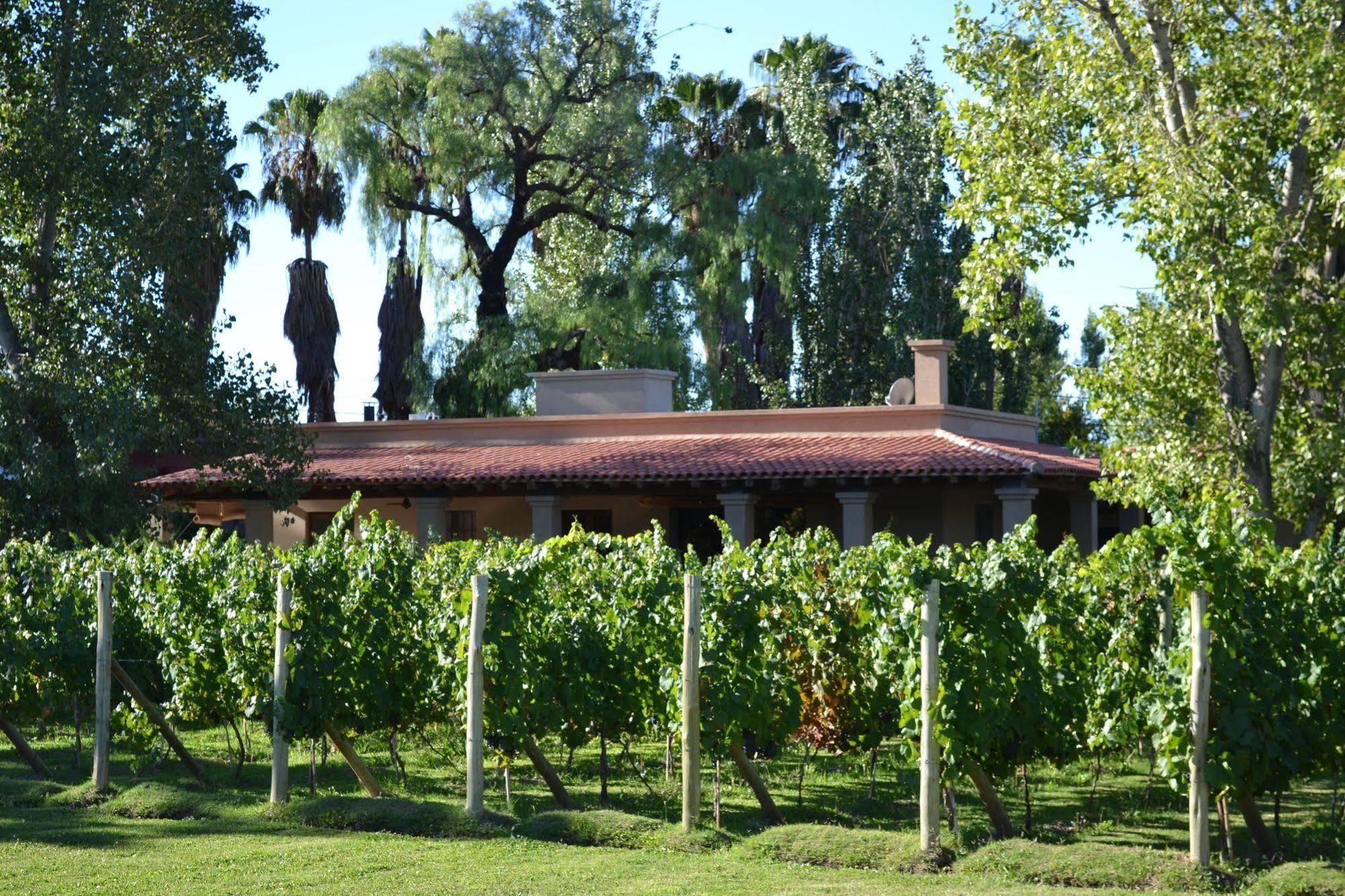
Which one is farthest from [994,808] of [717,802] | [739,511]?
[739,511]

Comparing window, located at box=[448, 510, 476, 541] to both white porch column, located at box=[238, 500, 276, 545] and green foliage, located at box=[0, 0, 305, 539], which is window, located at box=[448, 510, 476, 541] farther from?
green foliage, located at box=[0, 0, 305, 539]

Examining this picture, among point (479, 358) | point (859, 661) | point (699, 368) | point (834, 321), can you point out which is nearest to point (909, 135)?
point (834, 321)

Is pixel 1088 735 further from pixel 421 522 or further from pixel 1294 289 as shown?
pixel 421 522

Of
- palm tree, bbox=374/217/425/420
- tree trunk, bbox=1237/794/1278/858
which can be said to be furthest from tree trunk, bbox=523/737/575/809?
palm tree, bbox=374/217/425/420

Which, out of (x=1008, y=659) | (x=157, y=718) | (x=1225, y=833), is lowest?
(x=1225, y=833)

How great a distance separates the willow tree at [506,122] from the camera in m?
32.1

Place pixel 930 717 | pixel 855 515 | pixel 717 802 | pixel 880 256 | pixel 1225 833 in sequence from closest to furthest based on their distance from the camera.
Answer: pixel 1225 833, pixel 930 717, pixel 717 802, pixel 855 515, pixel 880 256

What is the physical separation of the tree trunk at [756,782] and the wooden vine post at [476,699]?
161 centimetres

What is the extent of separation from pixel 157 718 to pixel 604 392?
14712mm

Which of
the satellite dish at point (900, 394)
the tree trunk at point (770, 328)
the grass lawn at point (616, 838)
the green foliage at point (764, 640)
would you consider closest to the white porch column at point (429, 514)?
the satellite dish at point (900, 394)

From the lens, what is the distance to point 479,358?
109ft

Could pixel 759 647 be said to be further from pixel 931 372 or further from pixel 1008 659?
pixel 931 372

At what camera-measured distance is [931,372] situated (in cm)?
2386

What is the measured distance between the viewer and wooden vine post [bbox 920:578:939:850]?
8.59m
